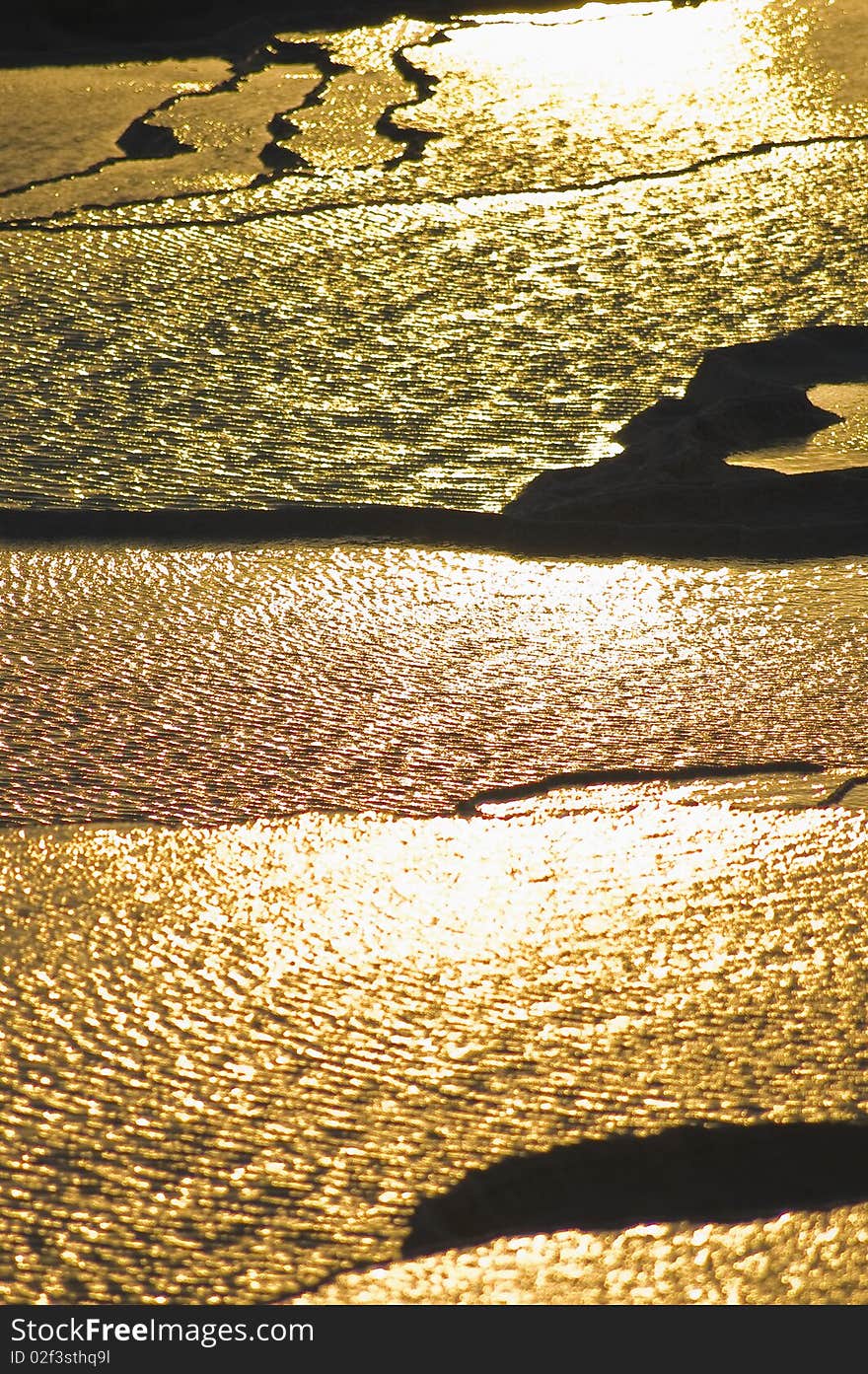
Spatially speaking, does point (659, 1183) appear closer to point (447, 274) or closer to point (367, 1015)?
point (367, 1015)

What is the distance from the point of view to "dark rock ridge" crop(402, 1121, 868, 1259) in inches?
19.9

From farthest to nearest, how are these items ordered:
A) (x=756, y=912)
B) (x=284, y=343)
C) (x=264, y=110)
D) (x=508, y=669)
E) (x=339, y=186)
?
(x=264, y=110)
(x=339, y=186)
(x=284, y=343)
(x=508, y=669)
(x=756, y=912)

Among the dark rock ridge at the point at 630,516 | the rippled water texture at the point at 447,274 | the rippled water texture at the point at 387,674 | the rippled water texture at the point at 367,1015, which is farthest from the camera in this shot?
the rippled water texture at the point at 447,274

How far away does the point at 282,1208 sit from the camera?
0.50 m

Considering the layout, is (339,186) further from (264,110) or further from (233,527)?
(233,527)

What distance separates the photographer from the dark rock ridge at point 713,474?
3.49 feet

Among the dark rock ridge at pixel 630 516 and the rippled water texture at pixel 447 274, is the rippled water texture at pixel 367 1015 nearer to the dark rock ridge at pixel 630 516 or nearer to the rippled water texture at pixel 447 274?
the dark rock ridge at pixel 630 516

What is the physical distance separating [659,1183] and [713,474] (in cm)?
68

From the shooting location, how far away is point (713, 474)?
3.66 ft

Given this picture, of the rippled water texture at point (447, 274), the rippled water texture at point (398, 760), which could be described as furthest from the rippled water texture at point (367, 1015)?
the rippled water texture at point (447, 274)

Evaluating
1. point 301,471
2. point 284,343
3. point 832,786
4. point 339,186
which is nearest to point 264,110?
point 339,186

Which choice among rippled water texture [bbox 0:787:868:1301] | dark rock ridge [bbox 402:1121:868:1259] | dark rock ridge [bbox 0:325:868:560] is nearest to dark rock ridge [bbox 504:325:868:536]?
dark rock ridge [bbox 0:325:868:560]

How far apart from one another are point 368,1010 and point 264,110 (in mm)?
1884

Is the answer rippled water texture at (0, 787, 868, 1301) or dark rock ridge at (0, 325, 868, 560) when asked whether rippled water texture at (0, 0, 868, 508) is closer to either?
dark rock ridge at (0, 325, 868, 560)
